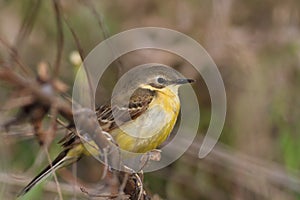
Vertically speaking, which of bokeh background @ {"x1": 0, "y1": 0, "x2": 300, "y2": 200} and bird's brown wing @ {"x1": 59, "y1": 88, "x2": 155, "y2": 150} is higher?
bird's brown wing @ {"x1": 59, "y1": 88, "x2": 155, "y2": 150}

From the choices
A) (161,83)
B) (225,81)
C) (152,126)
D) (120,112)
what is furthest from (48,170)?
(225,81)

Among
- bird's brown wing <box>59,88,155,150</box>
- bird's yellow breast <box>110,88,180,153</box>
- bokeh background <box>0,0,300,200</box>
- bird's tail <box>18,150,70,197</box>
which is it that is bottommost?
bokeh background <box>0,0,300,200</box>

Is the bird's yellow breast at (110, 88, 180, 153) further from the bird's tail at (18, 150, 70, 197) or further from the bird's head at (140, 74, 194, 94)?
the bird's tail at (18, 150, 70, 197)

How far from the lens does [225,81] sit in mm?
6922

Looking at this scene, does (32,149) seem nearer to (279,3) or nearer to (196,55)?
(196,55)

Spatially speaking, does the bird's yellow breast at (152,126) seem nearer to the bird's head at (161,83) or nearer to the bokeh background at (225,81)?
the bird's head at (161,83)

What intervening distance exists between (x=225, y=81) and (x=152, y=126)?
3.09 metres

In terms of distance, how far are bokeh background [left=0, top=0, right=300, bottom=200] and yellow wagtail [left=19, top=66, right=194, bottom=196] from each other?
2.14 m

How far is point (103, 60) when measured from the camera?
5.61m

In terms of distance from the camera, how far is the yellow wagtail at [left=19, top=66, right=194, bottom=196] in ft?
12.3

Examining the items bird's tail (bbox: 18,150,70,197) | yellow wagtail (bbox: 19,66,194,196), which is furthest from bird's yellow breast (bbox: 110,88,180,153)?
bird's tail (bbox: 18,150,70,197)

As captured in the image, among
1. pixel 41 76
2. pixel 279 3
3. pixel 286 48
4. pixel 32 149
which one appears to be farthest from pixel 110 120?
pixel 279 3

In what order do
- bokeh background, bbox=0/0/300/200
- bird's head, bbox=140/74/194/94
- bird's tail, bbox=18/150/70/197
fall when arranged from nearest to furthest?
bird's tail, bbox=18/150/70/197
bird's head, bbox=140/74/194/94
bokeh background, bbox=0/0/300/200

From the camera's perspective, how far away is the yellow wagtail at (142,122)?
3.76 meters
